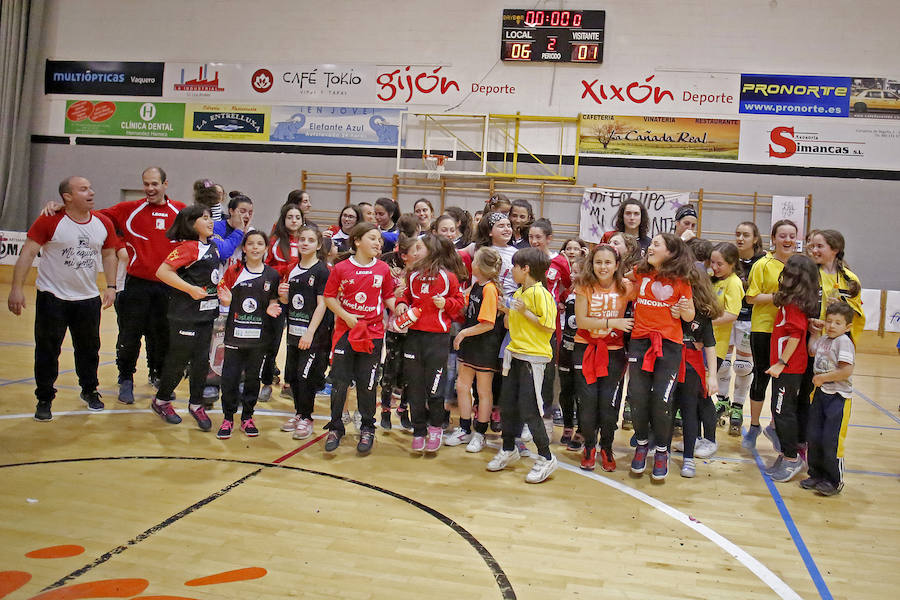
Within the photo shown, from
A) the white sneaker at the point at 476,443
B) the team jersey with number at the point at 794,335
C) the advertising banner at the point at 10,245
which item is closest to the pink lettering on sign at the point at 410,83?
the advertising banner at the point at 10,245

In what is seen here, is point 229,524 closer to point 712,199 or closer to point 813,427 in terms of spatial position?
point 813,427

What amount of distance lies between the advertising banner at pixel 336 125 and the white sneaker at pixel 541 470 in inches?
429

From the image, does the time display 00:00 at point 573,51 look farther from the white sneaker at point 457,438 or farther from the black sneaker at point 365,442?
the black sneaker at point 365,442

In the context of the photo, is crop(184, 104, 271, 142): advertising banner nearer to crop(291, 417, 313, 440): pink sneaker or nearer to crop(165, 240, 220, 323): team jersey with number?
crop(165, 240, 220, 323): team jersey with number

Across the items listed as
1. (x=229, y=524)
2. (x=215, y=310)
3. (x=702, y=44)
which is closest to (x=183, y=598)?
(x=229, y=524)

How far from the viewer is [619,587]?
2.90m

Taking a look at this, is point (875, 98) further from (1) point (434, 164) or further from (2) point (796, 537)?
(2) point (796, 537)

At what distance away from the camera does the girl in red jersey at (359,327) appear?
459 cm

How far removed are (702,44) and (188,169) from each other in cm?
1102

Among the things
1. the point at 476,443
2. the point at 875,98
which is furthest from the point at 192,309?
the point at 875,98

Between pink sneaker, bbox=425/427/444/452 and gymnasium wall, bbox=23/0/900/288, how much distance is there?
9741 mm

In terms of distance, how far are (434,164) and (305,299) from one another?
9.51 meters

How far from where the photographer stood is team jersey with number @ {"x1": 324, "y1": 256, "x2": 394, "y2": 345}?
4.63 m

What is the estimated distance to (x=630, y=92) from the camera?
13391 millimetres
